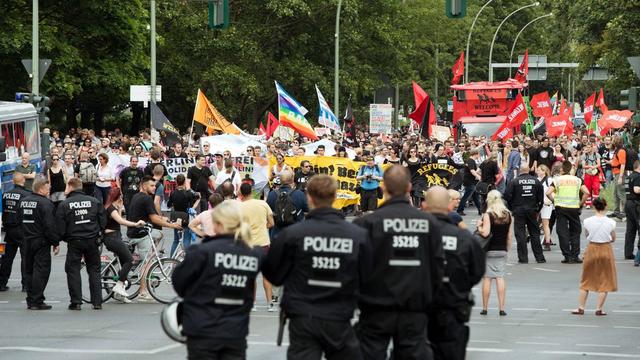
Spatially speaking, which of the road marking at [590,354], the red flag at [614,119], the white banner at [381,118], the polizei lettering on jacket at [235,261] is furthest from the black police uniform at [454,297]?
the red flag at [614,119]

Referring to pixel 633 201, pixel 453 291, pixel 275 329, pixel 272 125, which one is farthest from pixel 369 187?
pixel 453 291

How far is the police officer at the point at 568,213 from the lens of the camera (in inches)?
900

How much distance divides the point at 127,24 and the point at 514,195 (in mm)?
26506

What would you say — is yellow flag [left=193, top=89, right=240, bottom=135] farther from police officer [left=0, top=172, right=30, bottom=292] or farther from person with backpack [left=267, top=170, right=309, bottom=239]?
person with backpack [left=267, top=170, right=309, bottom=239]

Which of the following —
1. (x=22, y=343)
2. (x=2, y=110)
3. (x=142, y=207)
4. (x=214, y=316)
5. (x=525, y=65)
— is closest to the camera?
(x=214, y=316)

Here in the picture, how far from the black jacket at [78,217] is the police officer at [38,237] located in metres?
0.23

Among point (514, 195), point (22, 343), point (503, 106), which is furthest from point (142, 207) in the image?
point (503, 106)

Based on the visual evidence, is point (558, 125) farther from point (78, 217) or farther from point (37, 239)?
point (78, 217)

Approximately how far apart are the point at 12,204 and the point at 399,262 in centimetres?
1079

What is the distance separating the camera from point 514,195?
75.7 feet

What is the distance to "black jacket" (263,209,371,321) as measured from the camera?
833 centimetres

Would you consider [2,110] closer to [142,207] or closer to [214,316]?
[142,207]

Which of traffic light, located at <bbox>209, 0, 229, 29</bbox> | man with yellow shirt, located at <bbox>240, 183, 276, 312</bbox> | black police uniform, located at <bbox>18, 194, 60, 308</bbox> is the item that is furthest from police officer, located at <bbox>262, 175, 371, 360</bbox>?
traffic light, located at <bbox>209, 0, 229, 29</bbox>

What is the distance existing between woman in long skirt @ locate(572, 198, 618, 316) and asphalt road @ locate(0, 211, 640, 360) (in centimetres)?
26
